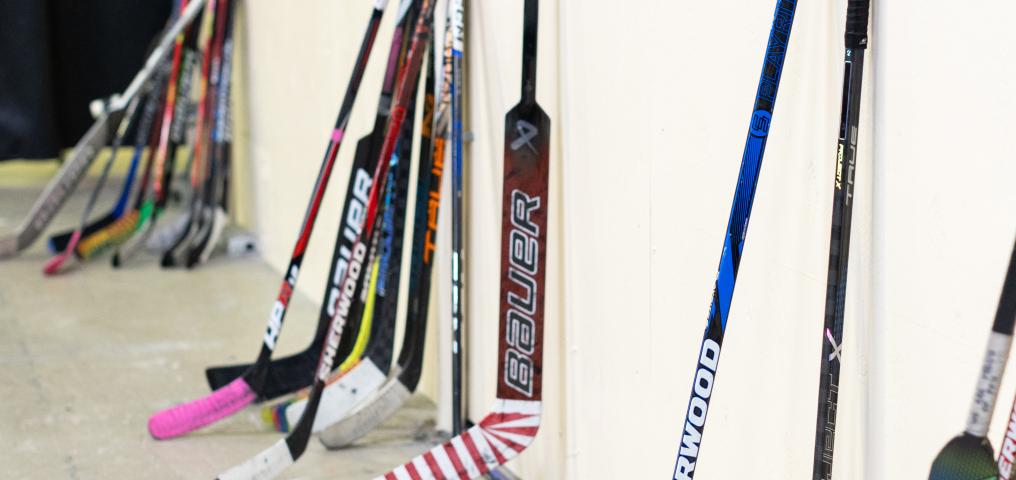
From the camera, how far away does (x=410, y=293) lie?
7.92 feet

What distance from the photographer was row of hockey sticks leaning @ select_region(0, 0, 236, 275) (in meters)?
4.03

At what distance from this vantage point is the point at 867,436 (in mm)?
1408

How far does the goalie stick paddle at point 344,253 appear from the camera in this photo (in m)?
2.36

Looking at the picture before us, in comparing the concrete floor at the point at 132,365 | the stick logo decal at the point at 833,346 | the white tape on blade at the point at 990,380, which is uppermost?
the white tape on blade at the point at 990,380

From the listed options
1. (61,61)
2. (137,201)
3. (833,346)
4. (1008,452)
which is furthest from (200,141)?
(1008,452)

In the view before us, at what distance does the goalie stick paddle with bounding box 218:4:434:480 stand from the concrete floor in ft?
0.38

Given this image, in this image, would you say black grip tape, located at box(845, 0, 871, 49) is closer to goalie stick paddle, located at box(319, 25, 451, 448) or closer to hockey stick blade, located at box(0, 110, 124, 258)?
goalie stick paddle, located at box(319, 25, 451, 448)

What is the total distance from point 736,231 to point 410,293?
43.1 inches

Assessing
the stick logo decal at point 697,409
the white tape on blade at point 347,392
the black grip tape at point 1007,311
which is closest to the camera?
the black grip tape at point 1007,311

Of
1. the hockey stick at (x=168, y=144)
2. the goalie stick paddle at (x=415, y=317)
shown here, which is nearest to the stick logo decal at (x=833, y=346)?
the goalie stick paddle at (x=415, y=317)

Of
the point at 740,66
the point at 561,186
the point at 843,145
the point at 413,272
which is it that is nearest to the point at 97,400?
the point at 413,272

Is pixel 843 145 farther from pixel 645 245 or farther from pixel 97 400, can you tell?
pixel 97 400

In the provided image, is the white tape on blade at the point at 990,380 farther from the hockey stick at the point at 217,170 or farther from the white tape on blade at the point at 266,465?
the hockey stick at the point at 217,170

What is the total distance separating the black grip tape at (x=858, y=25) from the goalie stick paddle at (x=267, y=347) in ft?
4.27
